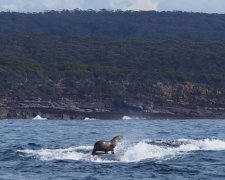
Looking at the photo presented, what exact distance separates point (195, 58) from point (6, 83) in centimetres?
4279

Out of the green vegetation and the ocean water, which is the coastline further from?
the ocean water

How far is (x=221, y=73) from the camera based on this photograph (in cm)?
14075

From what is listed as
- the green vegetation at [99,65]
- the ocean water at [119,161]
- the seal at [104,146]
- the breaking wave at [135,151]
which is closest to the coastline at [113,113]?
the green vegetation at [99,65]

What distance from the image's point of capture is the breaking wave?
40.4m

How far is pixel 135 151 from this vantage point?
42.4 m

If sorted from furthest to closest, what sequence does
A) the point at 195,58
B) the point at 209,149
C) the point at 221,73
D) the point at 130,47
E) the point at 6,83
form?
the point at 130,47 < the point at 195,58 < the point at 221,73 < the point at 6,83 < the point at 209,149

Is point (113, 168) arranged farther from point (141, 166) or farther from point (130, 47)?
point (130, 47)

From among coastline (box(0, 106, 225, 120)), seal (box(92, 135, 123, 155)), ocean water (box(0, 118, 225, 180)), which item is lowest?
ocean water (box(0, 118, 225, 180))

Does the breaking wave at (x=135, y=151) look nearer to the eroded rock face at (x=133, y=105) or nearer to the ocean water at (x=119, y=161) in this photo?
the ocean water at (x=119, y=161)

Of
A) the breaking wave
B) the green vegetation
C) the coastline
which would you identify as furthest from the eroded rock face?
the breaking wave

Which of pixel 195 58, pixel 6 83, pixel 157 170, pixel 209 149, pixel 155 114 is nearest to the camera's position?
pixel 157 170

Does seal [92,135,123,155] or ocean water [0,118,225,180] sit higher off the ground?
seal [92,135,123,155]

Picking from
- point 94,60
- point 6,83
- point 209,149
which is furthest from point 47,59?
point 209,149

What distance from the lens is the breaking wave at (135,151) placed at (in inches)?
1591
